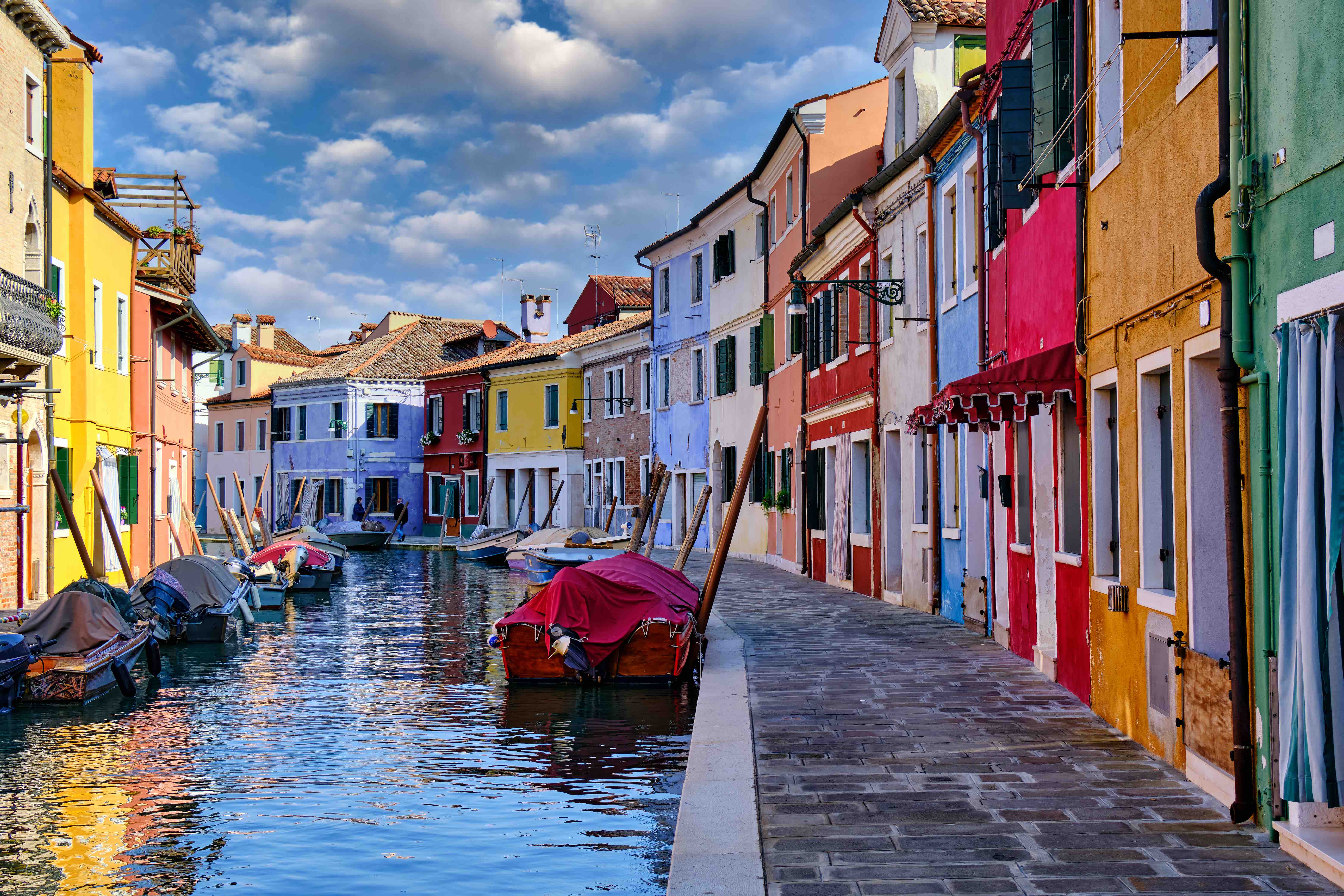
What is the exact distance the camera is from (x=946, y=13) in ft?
61.7

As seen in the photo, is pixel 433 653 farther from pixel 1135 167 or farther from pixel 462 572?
pixel 462 572

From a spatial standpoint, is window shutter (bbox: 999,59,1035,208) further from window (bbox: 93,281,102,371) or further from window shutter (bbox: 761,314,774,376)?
window (bbox: 93,281,102,371)

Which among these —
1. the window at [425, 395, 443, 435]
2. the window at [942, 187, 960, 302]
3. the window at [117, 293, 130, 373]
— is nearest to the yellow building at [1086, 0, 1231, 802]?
the window at [942, 187, 960, 302]

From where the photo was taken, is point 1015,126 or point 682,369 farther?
point 682,369

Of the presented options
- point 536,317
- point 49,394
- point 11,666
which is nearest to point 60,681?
point 11,666

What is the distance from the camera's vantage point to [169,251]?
2856 centimetres

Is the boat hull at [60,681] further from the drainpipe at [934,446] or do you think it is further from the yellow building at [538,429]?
the yellow building at [538,429]

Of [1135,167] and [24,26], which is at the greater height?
[24,26]

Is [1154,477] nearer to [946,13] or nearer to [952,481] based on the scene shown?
[952,481]

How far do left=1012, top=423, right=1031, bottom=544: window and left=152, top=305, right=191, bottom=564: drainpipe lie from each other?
2031cm

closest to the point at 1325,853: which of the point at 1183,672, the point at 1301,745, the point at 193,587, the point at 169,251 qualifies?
the point at 1301,745

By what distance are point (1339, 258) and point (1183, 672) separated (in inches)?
116

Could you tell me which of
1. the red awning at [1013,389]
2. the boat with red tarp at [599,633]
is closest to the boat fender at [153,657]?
the boat with red tarp at [599,633]

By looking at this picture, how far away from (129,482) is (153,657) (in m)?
12.6
